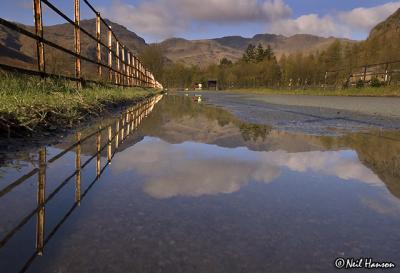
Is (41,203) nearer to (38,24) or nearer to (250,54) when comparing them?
(38,24)

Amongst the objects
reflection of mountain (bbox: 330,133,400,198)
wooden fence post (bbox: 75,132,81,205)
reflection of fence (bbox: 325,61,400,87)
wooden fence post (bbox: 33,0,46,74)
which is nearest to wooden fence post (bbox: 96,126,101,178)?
wooden fence post (bbox: 75,132,81,205)

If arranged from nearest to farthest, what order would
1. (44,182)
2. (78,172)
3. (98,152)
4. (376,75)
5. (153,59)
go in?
1. (44,182)
2. (78,172)
3. (98,152)
4. (376,75)
5. (153,59)

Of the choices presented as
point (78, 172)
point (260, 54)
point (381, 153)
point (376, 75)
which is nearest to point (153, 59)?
point (376, 75)

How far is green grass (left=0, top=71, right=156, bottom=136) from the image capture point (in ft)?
9.74

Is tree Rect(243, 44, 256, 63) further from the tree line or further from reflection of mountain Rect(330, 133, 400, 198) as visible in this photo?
reflection of mountain Rect(330, 133, 400, 198)

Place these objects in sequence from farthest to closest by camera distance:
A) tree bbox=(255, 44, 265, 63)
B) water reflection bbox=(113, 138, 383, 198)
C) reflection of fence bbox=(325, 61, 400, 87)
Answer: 1. tree bbox=(255, 44, 265, 63)
2. reflection of fence bbox=(325, 61, 400, 87)
3. water reflection bbox=(113, 138, 383, 198)

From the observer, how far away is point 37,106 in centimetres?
355

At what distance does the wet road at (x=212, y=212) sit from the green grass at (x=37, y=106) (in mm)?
413

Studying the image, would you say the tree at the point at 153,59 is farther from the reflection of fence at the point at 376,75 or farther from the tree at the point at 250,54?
the tree at the point at 250,54

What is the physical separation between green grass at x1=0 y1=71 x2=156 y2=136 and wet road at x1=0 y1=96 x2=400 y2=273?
0.41m

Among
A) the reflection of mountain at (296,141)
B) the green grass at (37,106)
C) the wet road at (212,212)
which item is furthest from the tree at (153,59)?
the wet road at (212,212)

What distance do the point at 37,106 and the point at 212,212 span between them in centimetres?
262

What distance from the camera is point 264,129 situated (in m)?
4.39

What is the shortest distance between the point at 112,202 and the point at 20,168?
2.62 feet
